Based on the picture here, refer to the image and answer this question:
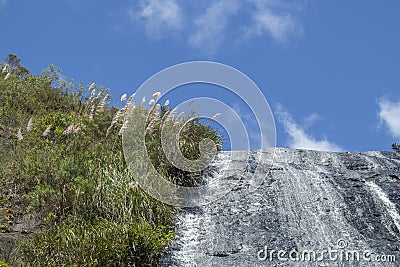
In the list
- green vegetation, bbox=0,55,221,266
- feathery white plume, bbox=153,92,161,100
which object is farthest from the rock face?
feathery white plume, bbox=153,92,161,100

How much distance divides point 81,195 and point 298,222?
3.50 meters

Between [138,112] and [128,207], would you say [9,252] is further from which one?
[138,112]

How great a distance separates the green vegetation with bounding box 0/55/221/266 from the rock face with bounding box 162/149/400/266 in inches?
22.6

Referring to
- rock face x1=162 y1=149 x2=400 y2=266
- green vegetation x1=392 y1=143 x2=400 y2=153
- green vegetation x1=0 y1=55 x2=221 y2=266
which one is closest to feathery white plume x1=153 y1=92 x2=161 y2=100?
green vegetation x1=0 y1=55 x2=221 y2=266

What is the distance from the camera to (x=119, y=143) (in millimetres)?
11328

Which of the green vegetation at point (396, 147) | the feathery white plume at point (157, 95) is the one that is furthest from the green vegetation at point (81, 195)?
the green vegetation at point (396, 147)

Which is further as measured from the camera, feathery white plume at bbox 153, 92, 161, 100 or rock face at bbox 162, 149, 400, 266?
feathery white plume at bbox 153, 92, 161, 100

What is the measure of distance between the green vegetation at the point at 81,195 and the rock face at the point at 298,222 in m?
0.57

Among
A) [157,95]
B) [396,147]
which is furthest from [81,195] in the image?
[396,147]

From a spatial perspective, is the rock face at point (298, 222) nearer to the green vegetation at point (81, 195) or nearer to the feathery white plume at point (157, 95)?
the green vegetation at point (81, 195)

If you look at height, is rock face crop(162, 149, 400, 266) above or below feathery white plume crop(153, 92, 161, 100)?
below

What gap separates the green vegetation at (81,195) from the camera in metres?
7.92

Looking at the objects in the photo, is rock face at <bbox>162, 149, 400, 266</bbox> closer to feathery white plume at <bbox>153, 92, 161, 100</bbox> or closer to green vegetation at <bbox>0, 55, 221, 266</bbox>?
green vegetation at <bbox>0, 55, 221, 266</bbox>

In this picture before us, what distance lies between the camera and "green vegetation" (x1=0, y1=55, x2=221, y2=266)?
7.92 meters
